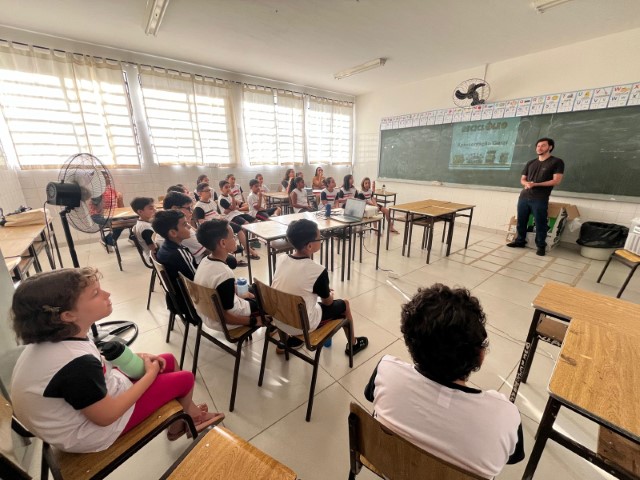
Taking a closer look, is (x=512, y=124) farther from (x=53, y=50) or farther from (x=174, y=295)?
(x=53, y=50)

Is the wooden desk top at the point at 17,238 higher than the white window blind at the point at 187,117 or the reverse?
the reverse

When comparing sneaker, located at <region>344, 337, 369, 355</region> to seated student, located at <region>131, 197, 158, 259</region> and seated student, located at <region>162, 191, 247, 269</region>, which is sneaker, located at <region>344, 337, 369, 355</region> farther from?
seated student, located at <region>131, 197, 158, 259</region>

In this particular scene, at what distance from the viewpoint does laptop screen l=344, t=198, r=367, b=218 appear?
3.22m

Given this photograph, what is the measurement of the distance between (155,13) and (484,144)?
18.1 feet

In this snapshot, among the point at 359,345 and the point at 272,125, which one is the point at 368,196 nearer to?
the point at 272,125

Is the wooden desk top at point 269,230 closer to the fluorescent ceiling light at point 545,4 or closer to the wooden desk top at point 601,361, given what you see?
the wooden desk top at point 601,361

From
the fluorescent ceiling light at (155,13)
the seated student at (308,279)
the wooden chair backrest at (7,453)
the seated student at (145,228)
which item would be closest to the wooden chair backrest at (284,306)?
the seated student at (308,279)

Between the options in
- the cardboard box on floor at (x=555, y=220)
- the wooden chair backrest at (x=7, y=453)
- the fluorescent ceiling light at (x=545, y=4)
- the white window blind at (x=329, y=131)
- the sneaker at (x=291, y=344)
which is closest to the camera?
the wooden chair backrest at (x=7, y=453)

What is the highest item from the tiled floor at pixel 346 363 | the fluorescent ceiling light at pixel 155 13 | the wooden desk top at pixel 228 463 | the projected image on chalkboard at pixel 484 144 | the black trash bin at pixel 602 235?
the fluorescent ceiling light at pixel 155 13

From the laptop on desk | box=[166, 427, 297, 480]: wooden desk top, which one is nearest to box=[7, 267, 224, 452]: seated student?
box=[166, 427, 297, 480]: wooden desk top

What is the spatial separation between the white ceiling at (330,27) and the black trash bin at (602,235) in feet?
8.51

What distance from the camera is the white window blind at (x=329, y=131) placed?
6680mm

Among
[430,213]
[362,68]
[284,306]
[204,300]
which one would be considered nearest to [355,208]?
[430,213]

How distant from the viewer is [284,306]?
4.65 feet
